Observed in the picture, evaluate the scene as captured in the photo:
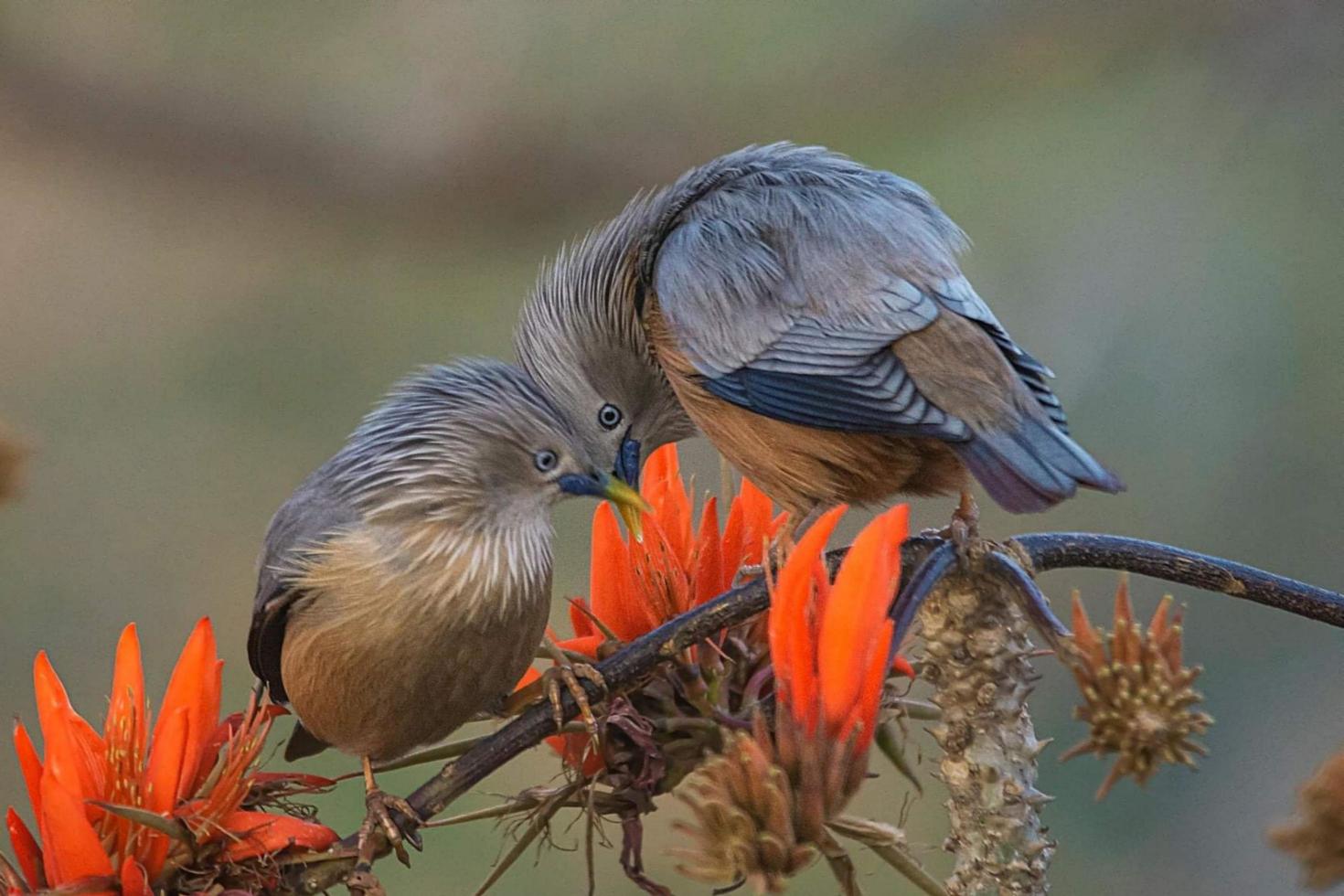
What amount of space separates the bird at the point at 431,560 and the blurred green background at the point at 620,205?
94 centimetres

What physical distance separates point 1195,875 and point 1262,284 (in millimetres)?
776

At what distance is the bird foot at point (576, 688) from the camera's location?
80cm

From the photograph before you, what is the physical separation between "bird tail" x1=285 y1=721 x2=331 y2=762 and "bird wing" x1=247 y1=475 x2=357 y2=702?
3cm

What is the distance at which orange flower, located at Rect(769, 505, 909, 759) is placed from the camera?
0.62 m

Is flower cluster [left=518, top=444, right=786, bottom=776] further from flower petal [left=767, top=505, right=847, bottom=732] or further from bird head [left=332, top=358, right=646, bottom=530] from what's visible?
flower petal [left=767, top=505, right=847, bottom=732]

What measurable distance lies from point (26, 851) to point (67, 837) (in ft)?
0.20

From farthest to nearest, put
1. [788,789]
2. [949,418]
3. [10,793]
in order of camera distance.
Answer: [10,793], [949,418], [788,789]

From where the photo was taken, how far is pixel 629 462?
1.20 m

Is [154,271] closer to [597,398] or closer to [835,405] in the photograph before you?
[597,398]

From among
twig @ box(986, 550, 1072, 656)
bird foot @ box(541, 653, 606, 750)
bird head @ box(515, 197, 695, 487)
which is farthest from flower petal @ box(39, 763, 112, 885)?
bird head @ box(515, 197, 695, 487)

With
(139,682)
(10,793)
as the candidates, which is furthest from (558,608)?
(139,682)

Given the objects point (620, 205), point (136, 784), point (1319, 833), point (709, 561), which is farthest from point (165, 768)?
point (620, 205)

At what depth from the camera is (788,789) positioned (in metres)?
0.58

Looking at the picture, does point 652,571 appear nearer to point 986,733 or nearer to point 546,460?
point 546,460
